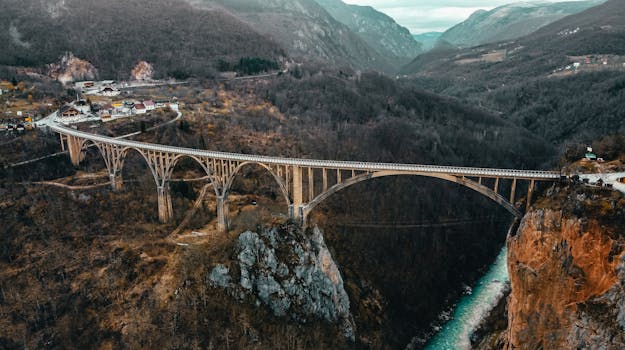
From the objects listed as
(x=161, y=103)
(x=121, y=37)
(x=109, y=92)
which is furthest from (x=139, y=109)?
(x=121, y=37)

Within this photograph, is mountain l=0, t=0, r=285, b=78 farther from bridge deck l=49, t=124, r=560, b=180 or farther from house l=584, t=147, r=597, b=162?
house l=584, t=147, r=597, b=162

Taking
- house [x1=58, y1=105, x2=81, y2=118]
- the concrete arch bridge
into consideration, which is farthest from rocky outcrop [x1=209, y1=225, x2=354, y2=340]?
house [x1=58, y1=105, x2=81, y2=118]

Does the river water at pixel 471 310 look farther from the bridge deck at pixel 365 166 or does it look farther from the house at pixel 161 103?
the house at pixel 161 103

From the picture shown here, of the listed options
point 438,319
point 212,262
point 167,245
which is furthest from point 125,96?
point 438,319

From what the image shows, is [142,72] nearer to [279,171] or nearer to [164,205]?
[164,205]

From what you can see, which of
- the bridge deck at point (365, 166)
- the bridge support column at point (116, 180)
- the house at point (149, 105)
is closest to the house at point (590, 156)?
the bridge deck at point (365, 166)

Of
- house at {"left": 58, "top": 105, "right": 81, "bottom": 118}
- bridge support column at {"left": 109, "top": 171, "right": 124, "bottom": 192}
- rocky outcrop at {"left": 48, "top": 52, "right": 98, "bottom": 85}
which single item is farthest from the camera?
rocky outcrop at {"left": 48, "top": 52, "right": 98, "bottom": 85}
